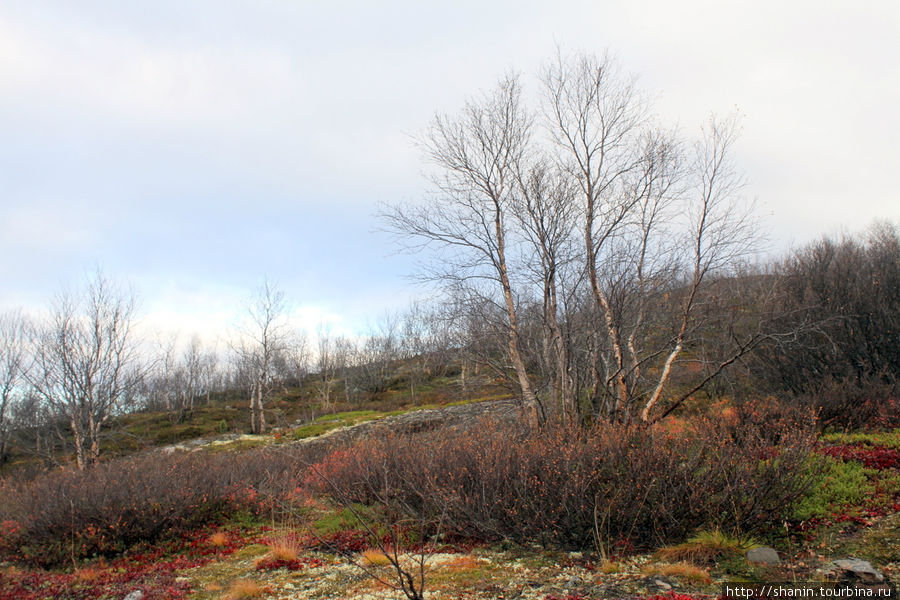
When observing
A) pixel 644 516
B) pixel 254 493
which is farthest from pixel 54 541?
pixel 644 516

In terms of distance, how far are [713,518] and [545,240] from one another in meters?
7.03

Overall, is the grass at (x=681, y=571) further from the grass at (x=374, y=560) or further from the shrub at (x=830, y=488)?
the grass at (x=374, y=560)

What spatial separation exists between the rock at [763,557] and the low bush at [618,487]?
420 mm

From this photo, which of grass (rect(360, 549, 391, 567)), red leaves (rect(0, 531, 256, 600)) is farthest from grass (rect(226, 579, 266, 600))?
grass (rect(360, 549, 391, 567))

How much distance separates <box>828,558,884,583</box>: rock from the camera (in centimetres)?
400

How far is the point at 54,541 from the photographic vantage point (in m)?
7.49

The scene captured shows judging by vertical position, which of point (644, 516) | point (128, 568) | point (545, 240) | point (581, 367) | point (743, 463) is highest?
point (545, 240)

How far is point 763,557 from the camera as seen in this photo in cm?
465

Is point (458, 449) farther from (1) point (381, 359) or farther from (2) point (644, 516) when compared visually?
(1) point (381, 359)

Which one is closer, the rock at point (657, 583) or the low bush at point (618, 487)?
the rock at point (657, 583)

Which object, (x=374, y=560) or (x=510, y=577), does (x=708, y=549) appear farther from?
(x=374, y=560)

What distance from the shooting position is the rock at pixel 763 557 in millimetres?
4590

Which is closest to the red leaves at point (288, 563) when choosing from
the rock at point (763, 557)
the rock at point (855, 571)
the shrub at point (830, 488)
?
the rock at point (763, 557)

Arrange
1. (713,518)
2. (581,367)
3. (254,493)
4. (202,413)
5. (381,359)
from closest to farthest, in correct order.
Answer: (713,518)
(254,493)
(581,367)
(202,413)
(381,359)
